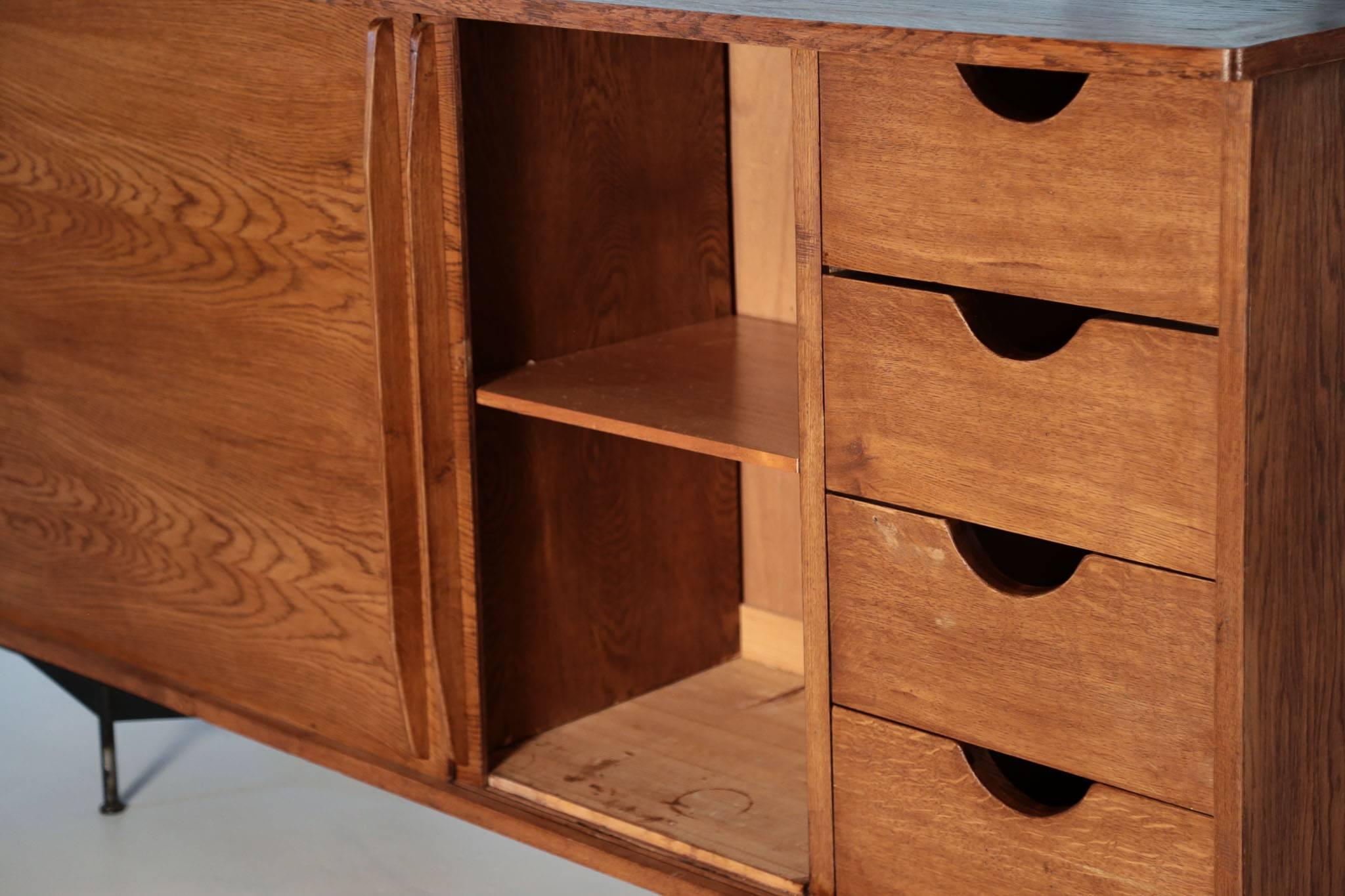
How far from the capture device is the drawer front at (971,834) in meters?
1.18

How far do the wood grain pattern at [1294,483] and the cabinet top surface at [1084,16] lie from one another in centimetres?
4

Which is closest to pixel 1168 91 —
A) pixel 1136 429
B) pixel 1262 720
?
pixel 1136 429

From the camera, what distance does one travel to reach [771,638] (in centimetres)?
188

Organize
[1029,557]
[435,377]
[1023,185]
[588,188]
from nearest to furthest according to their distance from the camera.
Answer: [1023,185] < [1029,557] < [435,377] < [588,188]

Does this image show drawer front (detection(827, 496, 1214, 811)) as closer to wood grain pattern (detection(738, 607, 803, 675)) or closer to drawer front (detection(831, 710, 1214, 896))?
drawer front (detection(831, 710, 1214, 896))

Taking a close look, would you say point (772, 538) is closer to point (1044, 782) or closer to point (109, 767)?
point (1044, 782)

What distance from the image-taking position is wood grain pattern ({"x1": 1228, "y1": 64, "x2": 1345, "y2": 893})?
1.07 m

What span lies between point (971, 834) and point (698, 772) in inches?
15.6

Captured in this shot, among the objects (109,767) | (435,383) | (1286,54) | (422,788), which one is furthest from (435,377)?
(109,767)

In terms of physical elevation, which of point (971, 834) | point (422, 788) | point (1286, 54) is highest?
point (1286, 54)

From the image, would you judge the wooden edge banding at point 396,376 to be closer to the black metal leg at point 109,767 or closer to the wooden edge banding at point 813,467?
the wooden edge banding at point 813,467

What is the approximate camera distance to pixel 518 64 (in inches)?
62.0

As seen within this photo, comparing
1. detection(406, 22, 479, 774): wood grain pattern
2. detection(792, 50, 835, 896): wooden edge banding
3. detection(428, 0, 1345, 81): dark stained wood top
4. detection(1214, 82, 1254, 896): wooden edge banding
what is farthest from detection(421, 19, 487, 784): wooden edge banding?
detection(1214, 82, 1254, 896): wooden edge banding

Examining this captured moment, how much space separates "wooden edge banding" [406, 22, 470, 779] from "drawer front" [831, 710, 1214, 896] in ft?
1.30
